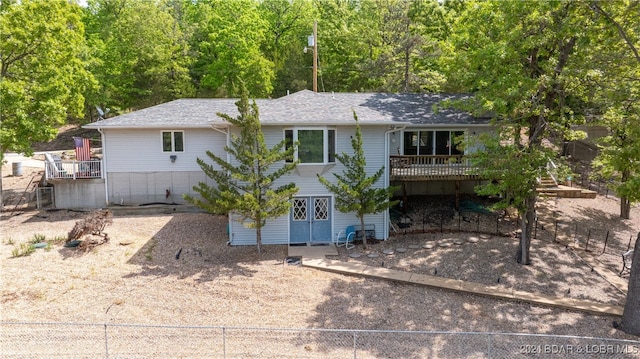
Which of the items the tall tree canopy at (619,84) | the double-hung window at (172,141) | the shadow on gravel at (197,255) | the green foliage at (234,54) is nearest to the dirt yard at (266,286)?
the shadow on gravel at (197,255)

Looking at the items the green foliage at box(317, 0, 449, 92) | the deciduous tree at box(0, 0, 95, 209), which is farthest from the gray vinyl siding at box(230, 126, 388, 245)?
the deciduous tree at box(0, 0, 95, 209)

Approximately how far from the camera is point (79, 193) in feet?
71.2

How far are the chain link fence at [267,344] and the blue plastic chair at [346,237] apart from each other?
21.0 feet

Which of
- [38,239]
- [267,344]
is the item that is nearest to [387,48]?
[38,239]

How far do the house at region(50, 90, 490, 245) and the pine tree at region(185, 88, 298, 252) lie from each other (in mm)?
1132

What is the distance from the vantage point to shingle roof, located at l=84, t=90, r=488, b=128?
16.4 metres

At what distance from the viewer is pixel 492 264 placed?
48.8 ft

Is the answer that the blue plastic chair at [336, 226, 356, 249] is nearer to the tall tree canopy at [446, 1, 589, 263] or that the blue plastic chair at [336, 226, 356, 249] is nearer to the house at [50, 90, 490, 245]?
the house at [50, 90, 490, 245]

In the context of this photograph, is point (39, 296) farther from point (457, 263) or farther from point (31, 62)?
point (31, 62)

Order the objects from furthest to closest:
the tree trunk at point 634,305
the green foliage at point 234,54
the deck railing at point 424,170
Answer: the green foliage at point 234,54, the deck railing at point 424,170, the tree trunk at point 634,305

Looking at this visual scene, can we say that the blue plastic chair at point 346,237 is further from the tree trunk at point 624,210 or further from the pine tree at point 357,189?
the tree trunk at point 624,210

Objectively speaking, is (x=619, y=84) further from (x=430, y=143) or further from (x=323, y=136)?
(x=323, y=136)

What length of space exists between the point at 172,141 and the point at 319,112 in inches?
352

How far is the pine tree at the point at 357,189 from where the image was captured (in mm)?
15688
